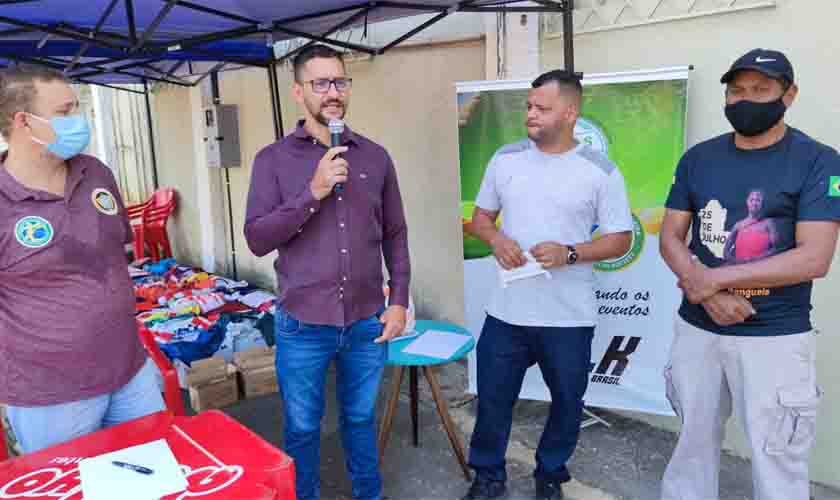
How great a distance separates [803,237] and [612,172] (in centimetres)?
80

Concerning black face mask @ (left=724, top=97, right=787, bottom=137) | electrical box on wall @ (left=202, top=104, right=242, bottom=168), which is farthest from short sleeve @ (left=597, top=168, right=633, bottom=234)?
electrical box on wall @ (left=202, top=104, right=242, bottom=168)

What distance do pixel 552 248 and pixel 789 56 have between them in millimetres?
1406

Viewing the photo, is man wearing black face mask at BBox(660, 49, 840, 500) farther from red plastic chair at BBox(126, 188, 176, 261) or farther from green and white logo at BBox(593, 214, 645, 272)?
red plastic chair at BBox(126, 188, 176, 261)

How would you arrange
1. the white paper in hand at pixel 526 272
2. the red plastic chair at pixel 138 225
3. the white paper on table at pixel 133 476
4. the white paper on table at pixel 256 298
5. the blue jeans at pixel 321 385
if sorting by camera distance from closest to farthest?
the white paper on table at pixel 133 476, the blue jeans at pixel 321 385, the white paper in hand at pixel 526 272, the white paper on table at pixel 256 298, the red plastic chair at pixel 138 225

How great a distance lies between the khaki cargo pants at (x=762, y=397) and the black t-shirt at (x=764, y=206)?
0.05 metres

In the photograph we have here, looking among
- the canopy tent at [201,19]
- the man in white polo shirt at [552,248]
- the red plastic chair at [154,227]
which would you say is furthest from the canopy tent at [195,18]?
the red plastic chair at [154,227]

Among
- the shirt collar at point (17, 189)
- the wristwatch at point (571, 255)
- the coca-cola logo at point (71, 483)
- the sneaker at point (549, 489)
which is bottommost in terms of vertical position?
the sneaker at point (549, 489)

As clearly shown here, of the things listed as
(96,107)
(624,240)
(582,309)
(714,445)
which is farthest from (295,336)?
(96,107)

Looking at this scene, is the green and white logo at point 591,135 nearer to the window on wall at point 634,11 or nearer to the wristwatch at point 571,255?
the window on wall at point 634,11

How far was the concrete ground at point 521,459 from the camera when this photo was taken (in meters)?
3.00

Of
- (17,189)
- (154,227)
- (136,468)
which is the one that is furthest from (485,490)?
(154,227)

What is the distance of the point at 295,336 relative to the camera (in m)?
2.28

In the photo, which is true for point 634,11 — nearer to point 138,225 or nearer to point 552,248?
point 552,248

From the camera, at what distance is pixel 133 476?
1406mm
